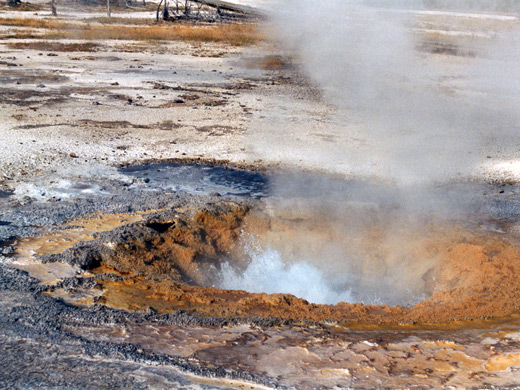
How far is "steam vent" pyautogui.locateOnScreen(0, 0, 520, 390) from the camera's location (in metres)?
3.50

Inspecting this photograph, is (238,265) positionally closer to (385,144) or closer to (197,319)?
(197,319)

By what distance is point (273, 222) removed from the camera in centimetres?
590

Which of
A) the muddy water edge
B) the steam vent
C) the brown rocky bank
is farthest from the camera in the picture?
the brown rocky bank

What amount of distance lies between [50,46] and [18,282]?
14.9 m

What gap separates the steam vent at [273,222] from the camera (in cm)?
350

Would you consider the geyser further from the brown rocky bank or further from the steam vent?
the brown rocky bank

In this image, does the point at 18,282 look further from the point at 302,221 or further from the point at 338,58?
the point at 338,58

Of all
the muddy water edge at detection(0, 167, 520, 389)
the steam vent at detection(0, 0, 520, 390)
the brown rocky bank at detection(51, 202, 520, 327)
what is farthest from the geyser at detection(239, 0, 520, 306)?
the muddy water edge at detection(0, 167, 520, 389)

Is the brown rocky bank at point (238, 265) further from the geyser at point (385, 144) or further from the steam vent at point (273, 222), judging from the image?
the geyser at point (385, 144)

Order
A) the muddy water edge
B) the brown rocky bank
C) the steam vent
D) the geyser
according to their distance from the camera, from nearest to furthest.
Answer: the muddy water edge, the steam vent, the brown rocky bank, the geyser

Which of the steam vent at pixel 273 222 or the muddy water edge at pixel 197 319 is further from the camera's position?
the steam vent at pixel 273 222

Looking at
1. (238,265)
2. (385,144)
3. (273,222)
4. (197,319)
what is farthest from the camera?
(385,144)

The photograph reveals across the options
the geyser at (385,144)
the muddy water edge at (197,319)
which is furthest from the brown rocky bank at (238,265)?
the geyser at (385,144)

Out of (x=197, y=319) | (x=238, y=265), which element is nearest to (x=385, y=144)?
(x=238, y=265)
